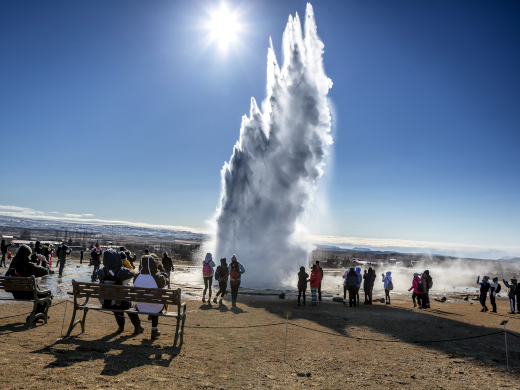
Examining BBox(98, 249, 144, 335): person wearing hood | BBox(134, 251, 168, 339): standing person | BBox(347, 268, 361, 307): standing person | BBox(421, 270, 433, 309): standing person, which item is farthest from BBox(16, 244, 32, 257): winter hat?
BBox(421, 270, 433, 309): standing person

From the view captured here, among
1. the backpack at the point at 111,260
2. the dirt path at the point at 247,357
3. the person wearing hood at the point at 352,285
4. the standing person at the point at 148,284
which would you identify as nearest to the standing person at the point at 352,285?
the person wearing hood at the point at 352,285

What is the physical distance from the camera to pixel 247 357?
22.2ft

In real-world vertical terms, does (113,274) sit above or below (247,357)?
above

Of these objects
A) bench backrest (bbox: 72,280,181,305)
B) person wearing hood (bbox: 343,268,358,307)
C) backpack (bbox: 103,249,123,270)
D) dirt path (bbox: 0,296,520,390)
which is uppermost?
backpack (bbox: 103,249,123,270)

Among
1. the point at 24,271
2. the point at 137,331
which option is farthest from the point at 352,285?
the point at 24,271

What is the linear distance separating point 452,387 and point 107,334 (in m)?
7.18

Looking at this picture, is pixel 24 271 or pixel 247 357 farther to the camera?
pixel 24 271

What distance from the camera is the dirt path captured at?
5230 millimetres

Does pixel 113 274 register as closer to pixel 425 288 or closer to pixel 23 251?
pixel 23 251

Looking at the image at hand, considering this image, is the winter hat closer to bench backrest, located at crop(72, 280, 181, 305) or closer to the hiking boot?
bench backrest, located at crop(72, 280, 181, 305)

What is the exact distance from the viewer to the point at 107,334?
25.0ft

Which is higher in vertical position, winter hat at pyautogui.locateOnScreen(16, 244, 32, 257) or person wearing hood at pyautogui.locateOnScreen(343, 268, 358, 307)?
winter hat at pyautogui.locateOnScreen(16, 244, 32, 257)

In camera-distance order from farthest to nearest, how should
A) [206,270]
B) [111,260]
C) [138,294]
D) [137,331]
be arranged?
[206,270]
[137,331]
[111,260]
[138,294]

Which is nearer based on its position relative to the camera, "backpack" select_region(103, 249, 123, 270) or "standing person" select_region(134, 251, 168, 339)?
"standing person" select_region(134, 251, 168, 339)
